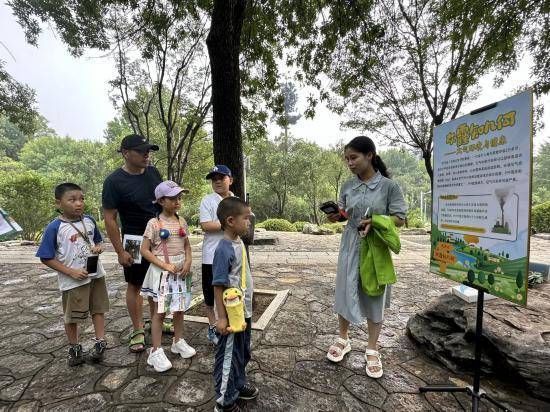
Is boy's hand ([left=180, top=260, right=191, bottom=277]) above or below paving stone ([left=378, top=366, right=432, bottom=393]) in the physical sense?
above

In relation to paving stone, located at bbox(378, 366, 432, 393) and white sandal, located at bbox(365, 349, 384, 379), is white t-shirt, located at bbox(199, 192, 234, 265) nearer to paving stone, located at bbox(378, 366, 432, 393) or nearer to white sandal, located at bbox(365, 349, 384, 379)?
white sandal, located at bbox(365, 349, 384, 379)

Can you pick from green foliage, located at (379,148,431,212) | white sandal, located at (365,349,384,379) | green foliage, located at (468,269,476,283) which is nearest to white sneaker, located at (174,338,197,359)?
white sandal, located at (365,349,384,379)

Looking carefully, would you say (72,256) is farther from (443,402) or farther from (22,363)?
(443,402)

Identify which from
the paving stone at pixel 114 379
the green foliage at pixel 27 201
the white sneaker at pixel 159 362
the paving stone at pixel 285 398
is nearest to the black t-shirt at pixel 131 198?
the white sneaker at pixel 159 362

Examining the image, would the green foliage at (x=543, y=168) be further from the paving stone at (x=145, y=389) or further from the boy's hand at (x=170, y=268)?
the paving stone at (x=145, y=389)

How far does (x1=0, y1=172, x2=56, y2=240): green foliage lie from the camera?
37.0ft

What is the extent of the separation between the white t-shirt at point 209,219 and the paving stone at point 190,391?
3.06 ft

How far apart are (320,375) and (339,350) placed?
0.30 metres

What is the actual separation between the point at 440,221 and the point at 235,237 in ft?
5.05

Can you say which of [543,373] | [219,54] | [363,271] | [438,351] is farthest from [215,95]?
[543,373]

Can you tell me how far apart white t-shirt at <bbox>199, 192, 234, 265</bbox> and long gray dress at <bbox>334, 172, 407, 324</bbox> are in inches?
45.3

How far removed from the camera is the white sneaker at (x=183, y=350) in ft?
8.29

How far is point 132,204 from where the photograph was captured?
2.54 meters

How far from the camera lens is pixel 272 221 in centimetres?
1599
